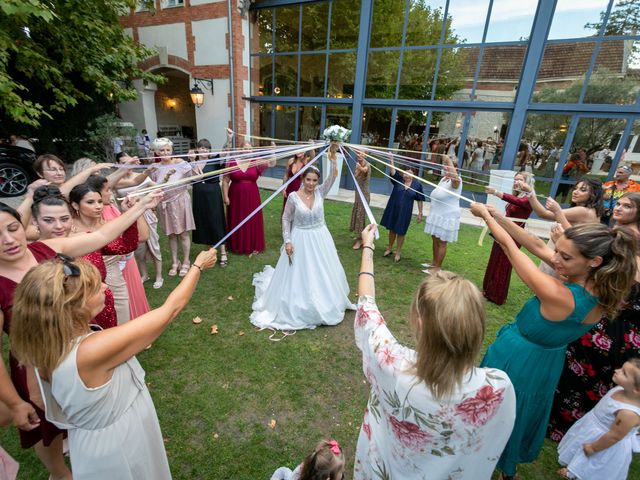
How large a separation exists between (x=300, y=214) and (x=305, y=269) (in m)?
0.71

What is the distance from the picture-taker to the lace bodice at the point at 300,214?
4.10 m

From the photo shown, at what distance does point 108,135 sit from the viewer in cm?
1177

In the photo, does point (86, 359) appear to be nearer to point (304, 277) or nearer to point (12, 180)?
point (304, 277)

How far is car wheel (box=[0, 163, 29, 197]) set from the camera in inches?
342

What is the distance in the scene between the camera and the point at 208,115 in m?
13.0

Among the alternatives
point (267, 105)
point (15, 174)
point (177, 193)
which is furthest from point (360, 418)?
point (267, 105)

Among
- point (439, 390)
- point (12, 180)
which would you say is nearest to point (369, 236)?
point (439, 390)

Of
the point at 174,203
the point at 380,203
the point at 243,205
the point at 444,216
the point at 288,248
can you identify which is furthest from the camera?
the point at 380,203

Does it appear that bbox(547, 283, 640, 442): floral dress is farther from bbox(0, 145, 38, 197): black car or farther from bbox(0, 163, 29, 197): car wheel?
bbox(0, 163, 29, 197): car wheel

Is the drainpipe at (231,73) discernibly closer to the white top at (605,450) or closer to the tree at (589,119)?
the tree at (589,119)

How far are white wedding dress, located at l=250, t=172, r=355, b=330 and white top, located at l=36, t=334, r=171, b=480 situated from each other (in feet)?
7.90

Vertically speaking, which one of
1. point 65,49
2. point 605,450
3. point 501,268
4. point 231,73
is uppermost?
point 231,73

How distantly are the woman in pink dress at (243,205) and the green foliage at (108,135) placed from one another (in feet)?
27.8

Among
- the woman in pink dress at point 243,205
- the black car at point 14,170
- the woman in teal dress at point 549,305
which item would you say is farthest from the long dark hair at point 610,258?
the black car at point 14,170
